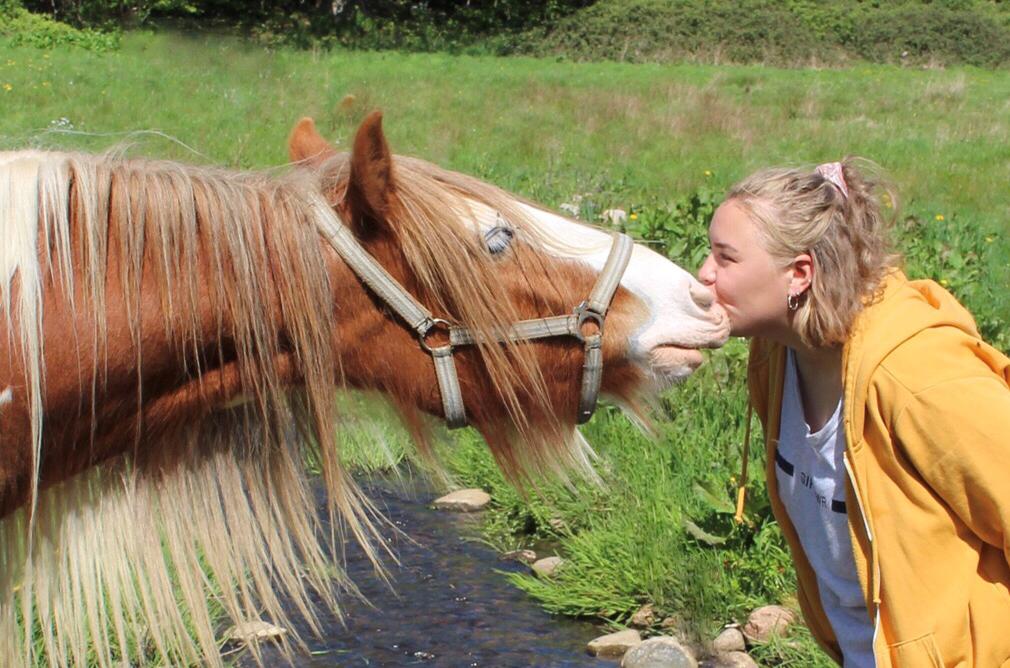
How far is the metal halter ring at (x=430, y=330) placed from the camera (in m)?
2.36

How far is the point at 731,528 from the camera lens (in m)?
4.59

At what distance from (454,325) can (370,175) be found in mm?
373

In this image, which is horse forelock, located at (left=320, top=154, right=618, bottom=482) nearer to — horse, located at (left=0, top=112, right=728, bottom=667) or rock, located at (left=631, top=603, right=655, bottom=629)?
horse, located at (left=0, top=112, right=728, bottom=667)

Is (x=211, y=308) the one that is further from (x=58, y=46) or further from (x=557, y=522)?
(x=58, y=46)

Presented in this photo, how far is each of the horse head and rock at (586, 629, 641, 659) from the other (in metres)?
2.11

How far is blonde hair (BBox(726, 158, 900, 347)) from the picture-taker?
2.28 metres

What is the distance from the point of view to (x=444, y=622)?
15.0 ft

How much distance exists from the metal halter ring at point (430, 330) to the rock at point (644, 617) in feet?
8.45

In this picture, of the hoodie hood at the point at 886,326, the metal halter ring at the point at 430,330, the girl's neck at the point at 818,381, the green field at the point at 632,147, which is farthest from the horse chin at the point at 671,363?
the green field at the point at 632,147

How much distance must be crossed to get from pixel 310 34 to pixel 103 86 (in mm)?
12935

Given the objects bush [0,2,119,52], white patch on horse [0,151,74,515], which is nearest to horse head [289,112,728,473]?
white patch on horse [0,151,74,515]

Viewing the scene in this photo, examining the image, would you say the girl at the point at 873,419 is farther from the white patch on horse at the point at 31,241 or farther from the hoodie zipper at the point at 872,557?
the white patch on horse at the point at 31,241

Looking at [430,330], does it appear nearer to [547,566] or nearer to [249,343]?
[249,343]

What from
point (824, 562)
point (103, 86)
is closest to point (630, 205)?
point (824, 562)
